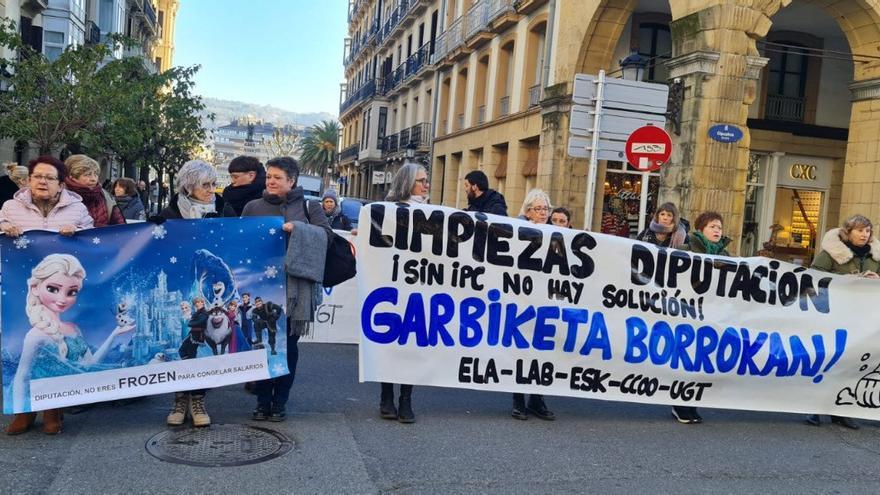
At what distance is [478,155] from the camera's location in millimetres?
27703

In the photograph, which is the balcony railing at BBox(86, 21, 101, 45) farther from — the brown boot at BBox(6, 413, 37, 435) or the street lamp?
the brown boot at BBox(6, 413, 37, 435)

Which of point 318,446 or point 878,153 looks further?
point 878,153

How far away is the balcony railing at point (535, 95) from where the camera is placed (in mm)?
21734

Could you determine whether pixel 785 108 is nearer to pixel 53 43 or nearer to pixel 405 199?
pixel 405 199

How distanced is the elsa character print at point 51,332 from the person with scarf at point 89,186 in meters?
0.67

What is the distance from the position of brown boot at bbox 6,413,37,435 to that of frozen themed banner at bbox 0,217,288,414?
0.21 meters

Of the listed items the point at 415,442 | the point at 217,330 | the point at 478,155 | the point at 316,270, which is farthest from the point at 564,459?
the point at 478,155

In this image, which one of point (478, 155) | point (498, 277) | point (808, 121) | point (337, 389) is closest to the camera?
point (498, 277)

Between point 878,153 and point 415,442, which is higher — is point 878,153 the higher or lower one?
the higher one

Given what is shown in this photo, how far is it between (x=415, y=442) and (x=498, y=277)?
1413mm

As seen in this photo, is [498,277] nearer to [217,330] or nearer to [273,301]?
[273,301]

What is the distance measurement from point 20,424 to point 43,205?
1.41 metres

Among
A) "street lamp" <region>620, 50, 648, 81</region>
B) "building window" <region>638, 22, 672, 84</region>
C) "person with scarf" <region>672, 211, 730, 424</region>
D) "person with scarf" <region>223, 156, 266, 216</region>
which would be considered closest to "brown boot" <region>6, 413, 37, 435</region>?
"person with scarf" <region>223, 156, 266, 216</region>

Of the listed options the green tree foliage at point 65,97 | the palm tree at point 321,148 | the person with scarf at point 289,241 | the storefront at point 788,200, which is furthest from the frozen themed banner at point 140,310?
the palm tree at point 321,148
